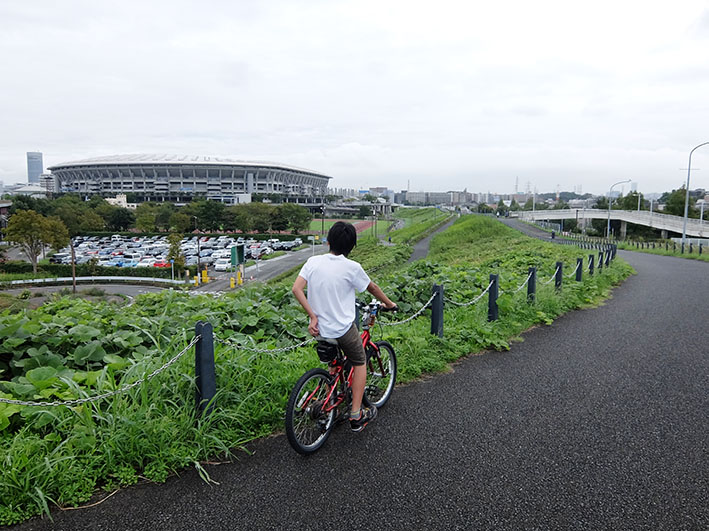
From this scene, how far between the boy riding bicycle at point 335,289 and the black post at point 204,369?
2.28 feet

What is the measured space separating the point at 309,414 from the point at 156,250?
191 feet

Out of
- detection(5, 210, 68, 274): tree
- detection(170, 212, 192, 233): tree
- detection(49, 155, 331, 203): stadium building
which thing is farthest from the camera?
detection(49, 155, 331, 203): stadium building

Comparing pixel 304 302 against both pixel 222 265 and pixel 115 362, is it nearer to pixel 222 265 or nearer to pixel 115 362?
pixel 115 362

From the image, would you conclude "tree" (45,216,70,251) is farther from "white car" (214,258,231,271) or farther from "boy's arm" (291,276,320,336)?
"boy's arm" (291,276,320,336)

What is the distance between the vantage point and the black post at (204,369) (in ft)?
10.1

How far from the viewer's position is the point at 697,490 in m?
2.65

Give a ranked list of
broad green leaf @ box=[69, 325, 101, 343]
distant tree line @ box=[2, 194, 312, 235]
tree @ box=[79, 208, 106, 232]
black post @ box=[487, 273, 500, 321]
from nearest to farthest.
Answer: broad green leaf @ box=[69, 325, 101, 343]
black post @ box=[487, 273, 500, 321]
tree @ box=[79, 208, 106, 232]
distant tree line @ box=[2, 194, 312, 235]

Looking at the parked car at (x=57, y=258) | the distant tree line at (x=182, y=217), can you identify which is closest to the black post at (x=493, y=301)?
the parked car at (x=57, y=258)

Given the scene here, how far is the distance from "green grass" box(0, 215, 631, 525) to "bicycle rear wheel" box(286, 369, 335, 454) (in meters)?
A: 0.38

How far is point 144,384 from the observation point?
313 centimetres

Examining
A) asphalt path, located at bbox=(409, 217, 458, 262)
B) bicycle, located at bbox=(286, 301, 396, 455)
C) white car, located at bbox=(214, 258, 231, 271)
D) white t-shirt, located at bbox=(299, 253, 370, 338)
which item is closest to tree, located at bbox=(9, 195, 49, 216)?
white car, located at bbox=(214, 258, 231, 271)

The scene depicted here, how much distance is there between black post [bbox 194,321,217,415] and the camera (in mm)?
3080

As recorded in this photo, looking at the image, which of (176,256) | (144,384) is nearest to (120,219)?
(176,256)

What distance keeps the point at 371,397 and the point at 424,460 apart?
83 centimetres
